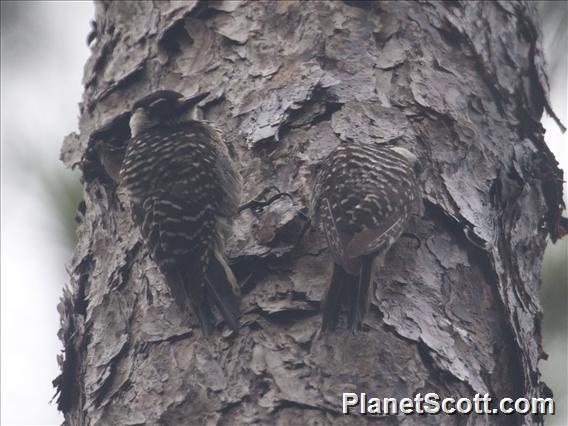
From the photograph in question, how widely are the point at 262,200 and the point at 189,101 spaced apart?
47cm

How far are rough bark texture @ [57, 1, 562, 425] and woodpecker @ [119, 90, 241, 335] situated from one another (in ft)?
0.17

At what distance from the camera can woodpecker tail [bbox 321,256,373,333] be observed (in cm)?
249

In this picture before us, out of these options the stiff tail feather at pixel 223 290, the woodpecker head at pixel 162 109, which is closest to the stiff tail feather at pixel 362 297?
the stiff tail feather at pixel 223 290

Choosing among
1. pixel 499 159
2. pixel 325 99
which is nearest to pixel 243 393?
pixel 325 99

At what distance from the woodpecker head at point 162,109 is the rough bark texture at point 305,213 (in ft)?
0.19

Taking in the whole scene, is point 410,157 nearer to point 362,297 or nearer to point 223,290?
point 362,297

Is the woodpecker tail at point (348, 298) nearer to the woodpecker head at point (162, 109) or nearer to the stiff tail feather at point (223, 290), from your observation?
the stiff tail feather at point (223, 290)

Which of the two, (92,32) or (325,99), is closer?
(325,99)

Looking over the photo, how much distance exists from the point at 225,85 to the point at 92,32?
3.02 ft

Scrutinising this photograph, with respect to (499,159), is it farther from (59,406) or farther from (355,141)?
(59,406)

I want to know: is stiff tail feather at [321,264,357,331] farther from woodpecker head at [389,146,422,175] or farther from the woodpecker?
woodpecker head at [389,146,422,175]

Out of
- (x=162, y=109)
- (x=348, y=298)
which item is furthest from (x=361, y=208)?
(x=162, y=109)

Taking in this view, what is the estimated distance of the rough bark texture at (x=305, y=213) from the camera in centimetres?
252

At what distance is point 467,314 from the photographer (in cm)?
273
